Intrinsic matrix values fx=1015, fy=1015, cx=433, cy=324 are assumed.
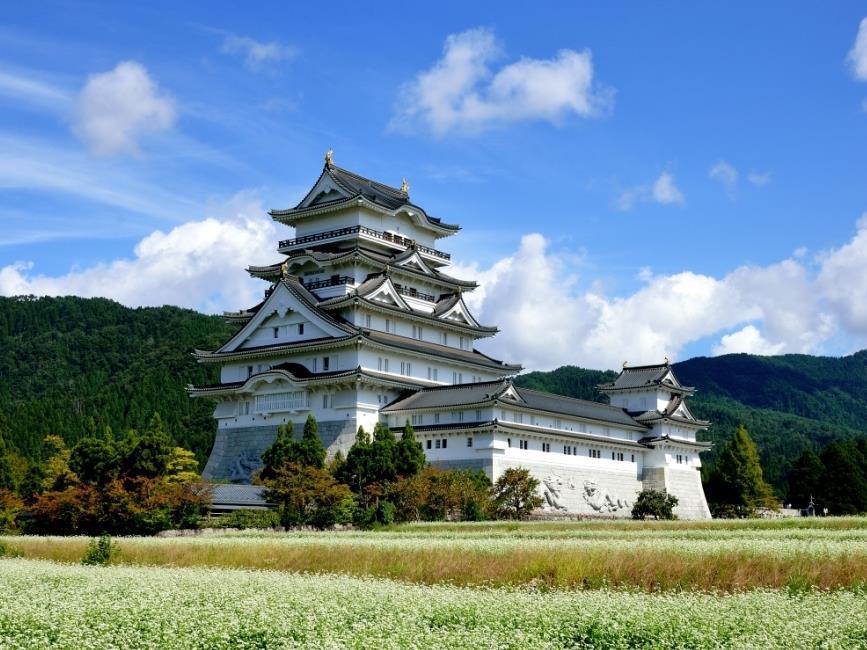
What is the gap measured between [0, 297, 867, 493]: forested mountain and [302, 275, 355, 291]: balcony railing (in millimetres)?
27153

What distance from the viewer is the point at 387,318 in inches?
2502

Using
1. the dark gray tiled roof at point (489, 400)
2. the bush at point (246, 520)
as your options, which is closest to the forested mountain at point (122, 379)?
the dark gray tiled roof at point (489, 400)

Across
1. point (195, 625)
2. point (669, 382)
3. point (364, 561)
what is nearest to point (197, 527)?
point (364, 561)

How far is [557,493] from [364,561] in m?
34.4

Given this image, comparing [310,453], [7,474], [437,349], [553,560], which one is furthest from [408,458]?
[553,560]

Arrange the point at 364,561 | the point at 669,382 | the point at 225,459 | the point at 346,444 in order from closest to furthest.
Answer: the point at 364,561 → the point at 346,444 → the point at 225,459 → the point at 669,382

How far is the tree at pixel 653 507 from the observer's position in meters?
58.7

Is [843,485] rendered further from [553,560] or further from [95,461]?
[553,560]

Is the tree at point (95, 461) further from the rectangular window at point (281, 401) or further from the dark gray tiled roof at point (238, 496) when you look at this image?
the rectangular window at point (281, 401)

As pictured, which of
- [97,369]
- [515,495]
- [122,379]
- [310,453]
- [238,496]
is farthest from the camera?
[97,369]

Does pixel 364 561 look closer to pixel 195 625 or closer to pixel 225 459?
pixel 195 625

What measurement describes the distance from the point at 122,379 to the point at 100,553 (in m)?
92.3

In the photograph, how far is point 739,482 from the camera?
70812 millimetres

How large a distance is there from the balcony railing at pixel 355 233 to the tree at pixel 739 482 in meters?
25.1
